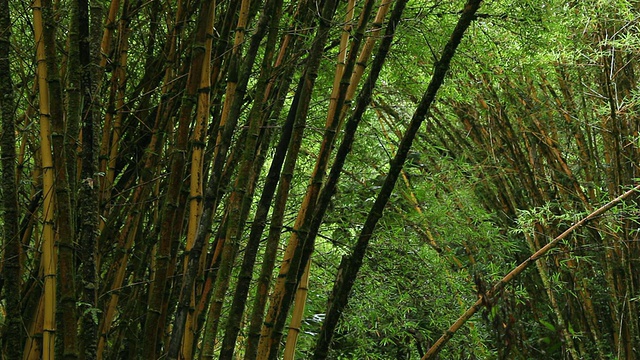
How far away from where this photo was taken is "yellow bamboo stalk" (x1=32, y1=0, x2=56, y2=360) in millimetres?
1372

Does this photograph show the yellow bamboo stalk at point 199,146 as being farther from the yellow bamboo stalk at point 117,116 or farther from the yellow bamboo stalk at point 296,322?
the yellow bamboo stalk at point 117,116

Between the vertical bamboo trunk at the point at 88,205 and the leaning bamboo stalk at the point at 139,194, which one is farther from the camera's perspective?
the leaning bamboo stalk at the point at 139,194

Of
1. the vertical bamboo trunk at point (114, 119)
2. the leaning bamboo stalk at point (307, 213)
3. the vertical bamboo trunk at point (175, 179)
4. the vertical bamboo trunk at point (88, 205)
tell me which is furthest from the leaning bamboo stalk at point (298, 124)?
the vertical bamboo trunk at point (114, 119)

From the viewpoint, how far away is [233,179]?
97.4 inches

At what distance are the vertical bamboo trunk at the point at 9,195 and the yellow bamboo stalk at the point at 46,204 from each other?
0.30 ft

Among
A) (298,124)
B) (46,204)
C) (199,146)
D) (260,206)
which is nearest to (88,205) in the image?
(46,204)

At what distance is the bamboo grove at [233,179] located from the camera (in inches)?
55.3

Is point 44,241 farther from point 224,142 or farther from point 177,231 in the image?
point 224,142

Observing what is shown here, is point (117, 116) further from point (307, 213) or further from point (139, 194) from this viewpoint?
point (307, 213)

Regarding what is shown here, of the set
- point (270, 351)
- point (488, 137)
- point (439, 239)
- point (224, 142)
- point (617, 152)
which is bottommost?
point (270, 351)

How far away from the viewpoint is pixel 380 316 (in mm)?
3244

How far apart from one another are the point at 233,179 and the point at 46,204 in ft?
3.58

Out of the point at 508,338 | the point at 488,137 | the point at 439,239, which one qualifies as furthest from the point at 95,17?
the point at 488,137

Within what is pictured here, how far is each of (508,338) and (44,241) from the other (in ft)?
3.31
